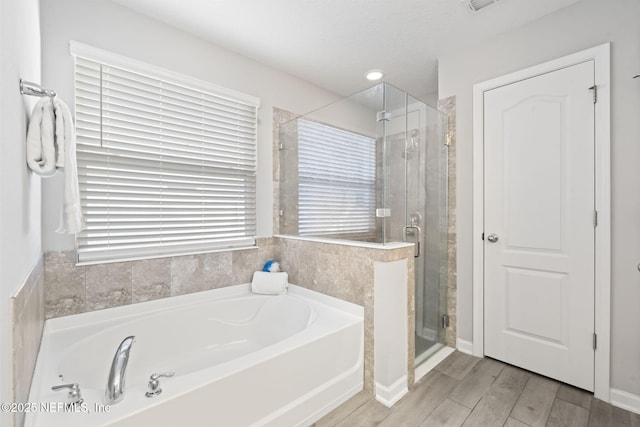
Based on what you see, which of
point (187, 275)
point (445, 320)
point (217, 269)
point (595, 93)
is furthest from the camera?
point (445, 320)

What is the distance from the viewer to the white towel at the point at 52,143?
114 centimetres

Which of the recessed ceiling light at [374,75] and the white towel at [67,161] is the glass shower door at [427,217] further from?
the white towel at [67,161]

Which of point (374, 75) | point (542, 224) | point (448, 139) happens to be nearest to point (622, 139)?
point (542, 224)

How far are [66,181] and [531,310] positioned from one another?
291 centimetres

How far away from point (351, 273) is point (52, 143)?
5.56 feet

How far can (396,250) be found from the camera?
6.08 feet

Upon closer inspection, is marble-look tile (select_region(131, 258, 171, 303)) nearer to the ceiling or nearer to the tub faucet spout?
the tub faucet spout

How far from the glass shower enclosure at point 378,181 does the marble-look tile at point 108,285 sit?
127 centimetres

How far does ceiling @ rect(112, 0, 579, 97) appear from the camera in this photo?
6.18ft

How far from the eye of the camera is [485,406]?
1717mm

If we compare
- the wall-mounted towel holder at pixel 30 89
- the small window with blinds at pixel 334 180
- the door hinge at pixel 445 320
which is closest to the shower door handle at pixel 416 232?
the small window with blinds at pixel 334 180

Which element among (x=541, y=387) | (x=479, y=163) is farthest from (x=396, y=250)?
(x=541, y=387)

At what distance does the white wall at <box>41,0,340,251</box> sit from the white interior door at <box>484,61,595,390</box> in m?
1.85

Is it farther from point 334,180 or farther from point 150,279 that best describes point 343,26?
point 150,279
